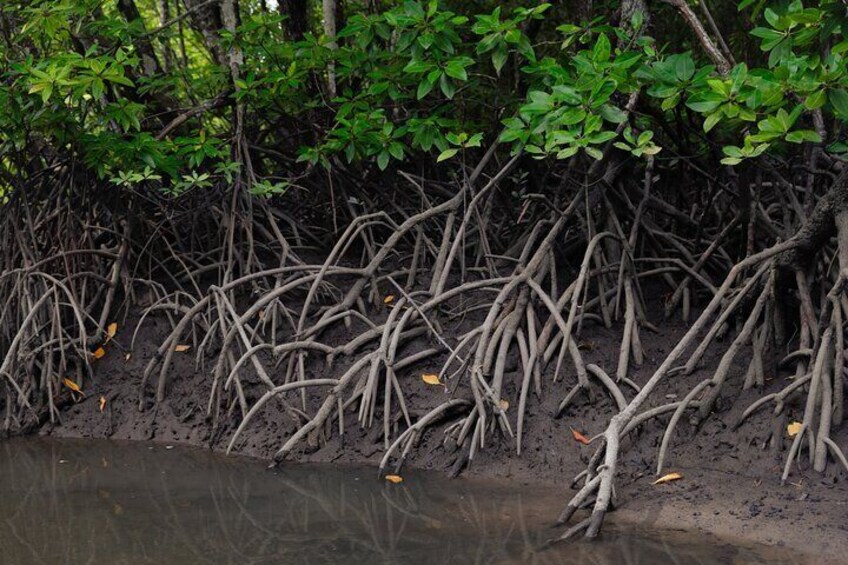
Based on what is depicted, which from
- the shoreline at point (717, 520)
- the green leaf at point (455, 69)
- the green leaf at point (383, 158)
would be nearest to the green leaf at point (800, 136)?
the shoreline at point (717, 520)

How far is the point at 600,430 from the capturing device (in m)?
4.97

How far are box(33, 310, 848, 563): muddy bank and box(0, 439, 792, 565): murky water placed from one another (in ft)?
0.49

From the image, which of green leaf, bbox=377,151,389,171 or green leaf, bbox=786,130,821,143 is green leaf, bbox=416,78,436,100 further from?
green leaf, bbox=786,130,821,143

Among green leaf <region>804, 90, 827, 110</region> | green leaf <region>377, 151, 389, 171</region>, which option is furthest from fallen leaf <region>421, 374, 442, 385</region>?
green leaf <region>804, 90, 827, 110</region>

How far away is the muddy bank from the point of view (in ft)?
13.4

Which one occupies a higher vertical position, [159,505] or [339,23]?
[339,23]

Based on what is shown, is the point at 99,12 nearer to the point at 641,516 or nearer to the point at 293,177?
the point at 293,177

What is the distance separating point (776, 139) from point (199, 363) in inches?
132

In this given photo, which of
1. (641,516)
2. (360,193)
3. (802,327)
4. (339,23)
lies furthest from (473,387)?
(339,23)

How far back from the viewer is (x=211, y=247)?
6.86 meters

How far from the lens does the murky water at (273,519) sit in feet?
13.1

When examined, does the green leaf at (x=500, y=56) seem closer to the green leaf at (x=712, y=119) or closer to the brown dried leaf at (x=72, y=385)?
the green leaf at (x=712, y=119)

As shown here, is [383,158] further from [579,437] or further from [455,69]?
[579,437]

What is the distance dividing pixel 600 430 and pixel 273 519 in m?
1.54
